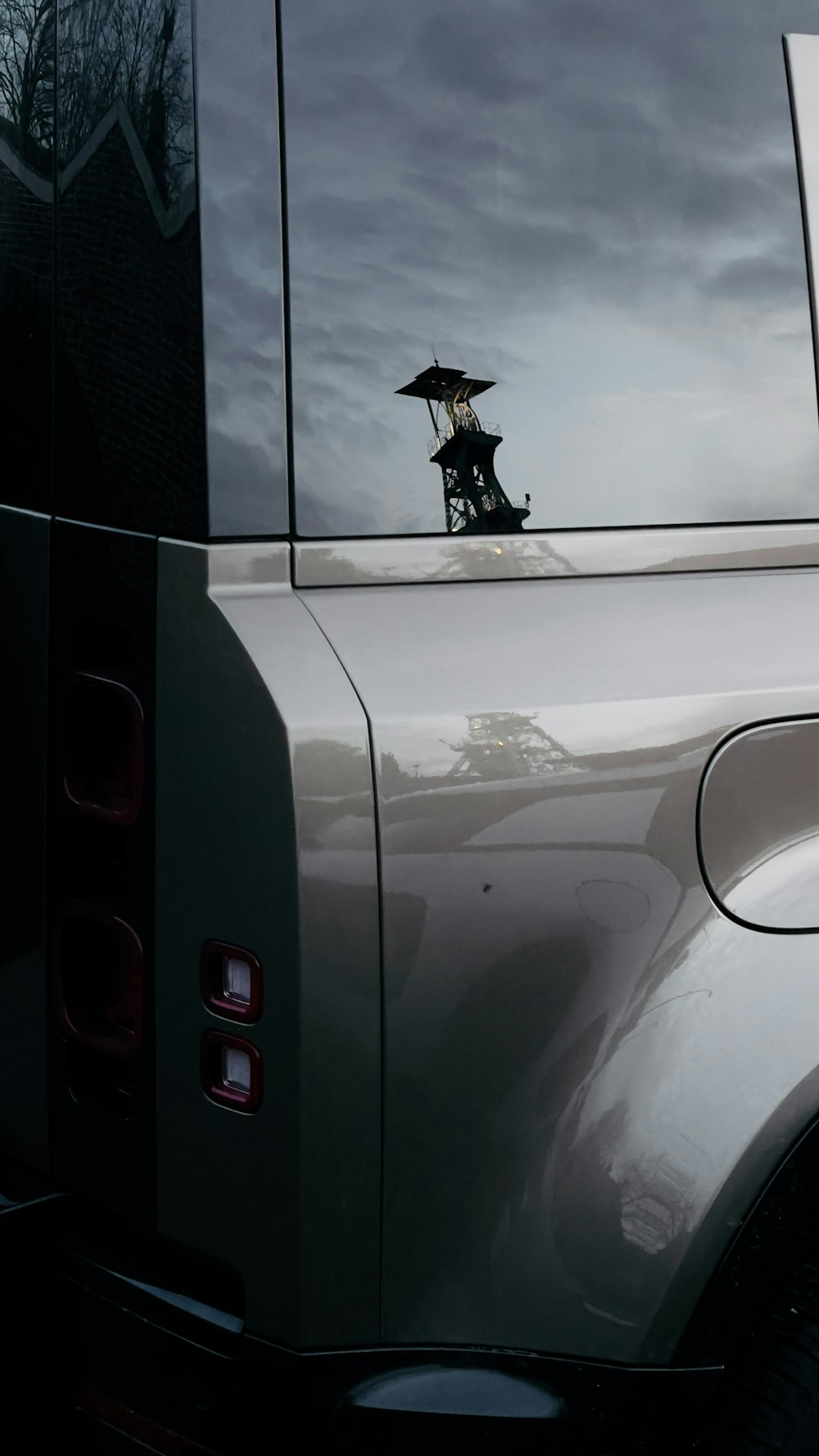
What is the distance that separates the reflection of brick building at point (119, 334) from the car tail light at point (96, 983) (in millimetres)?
479

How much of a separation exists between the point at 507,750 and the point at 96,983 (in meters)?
0.59

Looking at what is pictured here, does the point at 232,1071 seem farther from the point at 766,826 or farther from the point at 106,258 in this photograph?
the point at 106,258

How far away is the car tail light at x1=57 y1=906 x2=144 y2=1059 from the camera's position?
4.79ft

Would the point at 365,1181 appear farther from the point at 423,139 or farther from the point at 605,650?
the point at 423,139

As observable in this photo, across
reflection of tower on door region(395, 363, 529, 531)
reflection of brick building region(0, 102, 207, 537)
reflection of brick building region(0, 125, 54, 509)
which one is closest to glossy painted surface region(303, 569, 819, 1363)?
reflection of tower on door region(395, 363, 529, 531)

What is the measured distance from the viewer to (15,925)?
161 cm

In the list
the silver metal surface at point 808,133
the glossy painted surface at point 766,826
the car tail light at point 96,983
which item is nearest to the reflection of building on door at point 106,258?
the car tail light at point 96,983

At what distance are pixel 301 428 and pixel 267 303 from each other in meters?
0.13

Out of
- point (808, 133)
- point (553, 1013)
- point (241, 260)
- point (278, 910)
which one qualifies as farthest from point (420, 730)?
point (808, 133)

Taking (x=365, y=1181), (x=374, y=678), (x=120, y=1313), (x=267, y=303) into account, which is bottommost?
(x=120, y=1313)

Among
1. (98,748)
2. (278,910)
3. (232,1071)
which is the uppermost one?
(98,748)

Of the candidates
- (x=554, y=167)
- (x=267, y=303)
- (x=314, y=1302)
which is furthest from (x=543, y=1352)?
(x=554, y=167)

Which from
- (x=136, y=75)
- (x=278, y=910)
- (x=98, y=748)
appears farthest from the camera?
(x=98, y=748)

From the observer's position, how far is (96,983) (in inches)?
60.3
